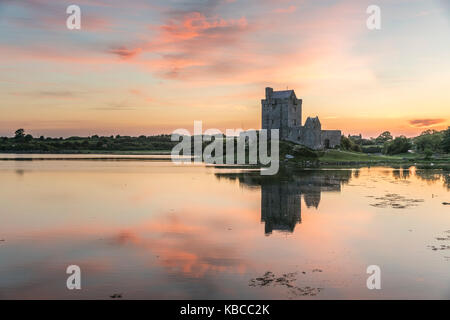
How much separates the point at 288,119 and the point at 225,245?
3555 inches

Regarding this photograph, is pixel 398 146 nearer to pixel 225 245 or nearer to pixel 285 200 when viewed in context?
pixel 285 200

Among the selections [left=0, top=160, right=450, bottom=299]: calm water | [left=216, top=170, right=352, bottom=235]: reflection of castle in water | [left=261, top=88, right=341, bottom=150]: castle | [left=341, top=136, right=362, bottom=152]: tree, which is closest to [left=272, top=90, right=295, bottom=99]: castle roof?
[left=261, top=88, right=341, bottom=150]: castle

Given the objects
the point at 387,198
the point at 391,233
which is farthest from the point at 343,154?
the point at 391,233

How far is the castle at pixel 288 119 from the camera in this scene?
10207 cm

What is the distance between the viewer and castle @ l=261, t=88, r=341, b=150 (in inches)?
4019

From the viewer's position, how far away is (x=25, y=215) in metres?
26.7

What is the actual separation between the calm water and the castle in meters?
65.7

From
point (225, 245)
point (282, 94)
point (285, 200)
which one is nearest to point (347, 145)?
point (282, 94)

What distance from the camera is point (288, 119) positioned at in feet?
349

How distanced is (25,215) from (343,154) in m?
84.0

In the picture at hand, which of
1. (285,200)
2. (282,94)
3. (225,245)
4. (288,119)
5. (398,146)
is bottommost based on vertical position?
(225,245)

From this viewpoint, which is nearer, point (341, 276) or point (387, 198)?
point (341, 276)

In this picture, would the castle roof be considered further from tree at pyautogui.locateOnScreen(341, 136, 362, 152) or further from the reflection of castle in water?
the reflection of castle in water
